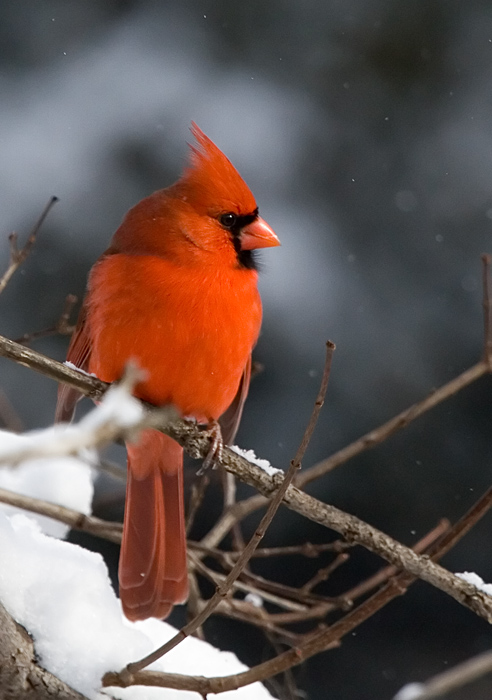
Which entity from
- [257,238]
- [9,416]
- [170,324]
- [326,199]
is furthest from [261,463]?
[326,199]

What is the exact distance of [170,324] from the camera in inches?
79.4

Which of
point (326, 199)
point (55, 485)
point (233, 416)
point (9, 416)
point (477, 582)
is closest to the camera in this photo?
point (477, 582)

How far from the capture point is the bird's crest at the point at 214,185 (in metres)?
2.26

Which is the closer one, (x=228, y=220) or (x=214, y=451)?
(x=214, y=451)

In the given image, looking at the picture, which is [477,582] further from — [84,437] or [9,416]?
[9,416]

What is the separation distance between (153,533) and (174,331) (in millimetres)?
496

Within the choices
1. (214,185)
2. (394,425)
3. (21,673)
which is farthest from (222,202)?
(21,673)

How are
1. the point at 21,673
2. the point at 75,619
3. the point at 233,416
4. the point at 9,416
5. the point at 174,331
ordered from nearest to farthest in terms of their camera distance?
the point at 21,673
the point at 75,619
the point at 174,331
the point at 233,416
the point at 9,416

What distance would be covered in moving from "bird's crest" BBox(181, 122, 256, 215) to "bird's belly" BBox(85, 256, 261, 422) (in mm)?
221

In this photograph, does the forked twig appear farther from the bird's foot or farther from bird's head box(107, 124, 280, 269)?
bird's head box(107, 124, 280, 269)

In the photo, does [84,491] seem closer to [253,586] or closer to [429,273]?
[253,586]

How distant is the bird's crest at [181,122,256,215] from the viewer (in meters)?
2.26

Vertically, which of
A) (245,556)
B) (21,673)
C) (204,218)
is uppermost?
(204,218)

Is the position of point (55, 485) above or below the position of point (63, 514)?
above
